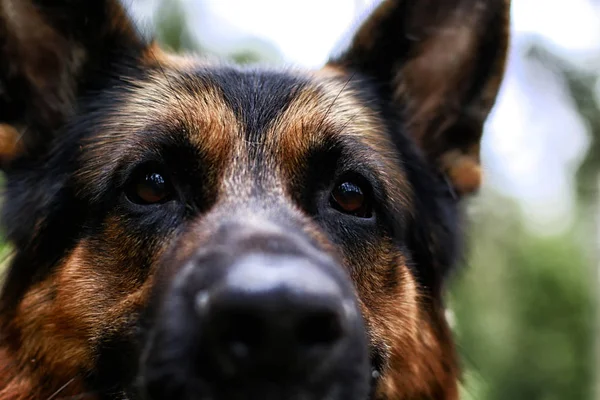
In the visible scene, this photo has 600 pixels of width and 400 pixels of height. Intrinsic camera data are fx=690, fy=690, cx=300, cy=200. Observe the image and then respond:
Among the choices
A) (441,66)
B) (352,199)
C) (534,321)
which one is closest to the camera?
(352,199)

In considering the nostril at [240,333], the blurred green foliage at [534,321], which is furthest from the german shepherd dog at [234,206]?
the blurred green foliage at [534,321]

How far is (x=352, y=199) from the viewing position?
139 inches

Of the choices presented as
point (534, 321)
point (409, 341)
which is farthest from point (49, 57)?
point (534, 321)

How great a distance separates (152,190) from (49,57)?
120 centimetres

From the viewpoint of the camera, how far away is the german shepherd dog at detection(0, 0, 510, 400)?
8.32 feet

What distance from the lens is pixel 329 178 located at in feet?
11.4

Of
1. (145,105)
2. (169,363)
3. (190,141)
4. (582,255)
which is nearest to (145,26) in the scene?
(145,105)

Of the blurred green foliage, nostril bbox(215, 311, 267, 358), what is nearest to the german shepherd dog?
nostril bbox(215, 311, 267, 358)

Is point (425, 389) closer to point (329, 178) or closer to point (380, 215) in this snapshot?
point (380, 215)

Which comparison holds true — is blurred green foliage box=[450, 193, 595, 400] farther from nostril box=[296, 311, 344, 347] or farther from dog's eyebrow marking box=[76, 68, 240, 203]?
nostril box=[296, 311, 344, 347]

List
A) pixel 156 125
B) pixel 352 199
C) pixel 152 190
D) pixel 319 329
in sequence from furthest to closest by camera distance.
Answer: pixel 352 199 < pixel 156 125 < pixel 152 190 < pixel 319 329

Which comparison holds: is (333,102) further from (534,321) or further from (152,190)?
(534,321)

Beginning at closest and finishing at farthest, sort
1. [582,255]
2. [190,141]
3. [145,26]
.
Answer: [190,141]
[145,26]
[582,255]

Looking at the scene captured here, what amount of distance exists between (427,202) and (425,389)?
1086mm
